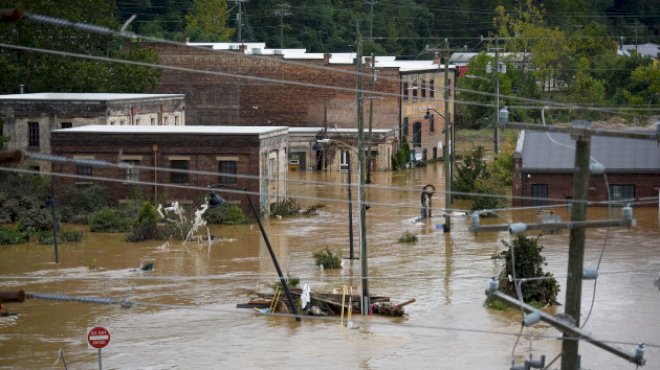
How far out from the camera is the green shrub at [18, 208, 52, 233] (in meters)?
46.5

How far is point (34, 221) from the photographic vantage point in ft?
153

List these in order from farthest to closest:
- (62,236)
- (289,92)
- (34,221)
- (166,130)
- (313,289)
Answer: (289,92) → (166,130) → (34,221) → (62,236) → (313,289)

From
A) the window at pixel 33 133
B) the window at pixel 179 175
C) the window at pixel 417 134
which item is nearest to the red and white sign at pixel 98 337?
the window at pixel 179 175

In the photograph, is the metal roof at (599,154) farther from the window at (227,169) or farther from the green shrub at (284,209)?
the window at (227,169)

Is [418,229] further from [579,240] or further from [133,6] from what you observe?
[133,6]

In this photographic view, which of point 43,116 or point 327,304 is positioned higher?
point 43,116

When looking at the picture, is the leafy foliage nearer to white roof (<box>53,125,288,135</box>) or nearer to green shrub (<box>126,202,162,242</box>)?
green shrub (<box>126,202,162,242</box>)

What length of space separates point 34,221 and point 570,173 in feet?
65.0

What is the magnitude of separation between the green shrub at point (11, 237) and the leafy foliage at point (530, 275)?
18.4 m

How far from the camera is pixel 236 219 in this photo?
160 ft

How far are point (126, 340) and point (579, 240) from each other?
15.2 metres

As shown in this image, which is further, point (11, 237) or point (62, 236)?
point (62, 236)

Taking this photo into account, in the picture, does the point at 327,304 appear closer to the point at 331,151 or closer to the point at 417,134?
the point at 331,151

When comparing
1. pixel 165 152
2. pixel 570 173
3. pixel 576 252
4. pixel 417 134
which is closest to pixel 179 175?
pixel 165 152
